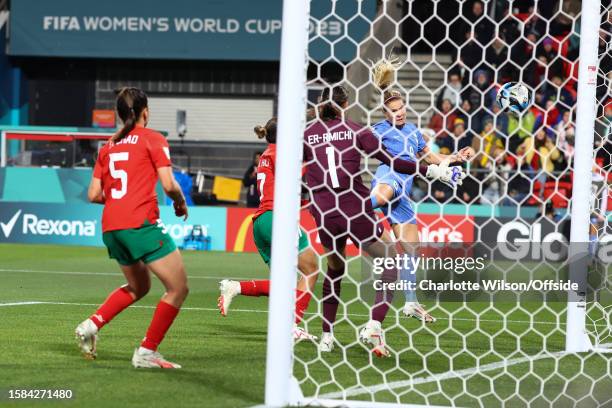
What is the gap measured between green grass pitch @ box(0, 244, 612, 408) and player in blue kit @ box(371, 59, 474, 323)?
1.48 ft

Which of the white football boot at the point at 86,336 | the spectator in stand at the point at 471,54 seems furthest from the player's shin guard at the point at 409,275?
the spectator in stand at the point at 471,54

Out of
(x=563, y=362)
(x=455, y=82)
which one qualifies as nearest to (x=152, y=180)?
(x=563, y=362)

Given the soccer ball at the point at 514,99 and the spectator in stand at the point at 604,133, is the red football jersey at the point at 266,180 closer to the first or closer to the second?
the soccer ball at the point at 514,99

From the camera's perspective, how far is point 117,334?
8234 millimetres

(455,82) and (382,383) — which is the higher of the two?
(455,82)

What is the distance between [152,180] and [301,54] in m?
1.59

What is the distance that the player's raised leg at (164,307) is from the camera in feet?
21.2

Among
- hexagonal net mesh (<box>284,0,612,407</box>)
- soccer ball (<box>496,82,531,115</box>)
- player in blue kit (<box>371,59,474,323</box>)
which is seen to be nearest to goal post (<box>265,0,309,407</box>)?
hexagonal net mesh (<box>284,0,612,407</box>)

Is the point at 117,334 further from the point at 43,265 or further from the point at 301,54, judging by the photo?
the point at 43,265

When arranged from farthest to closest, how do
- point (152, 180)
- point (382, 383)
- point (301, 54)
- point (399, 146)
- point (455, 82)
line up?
point (455, 82) < point (399, 146) < point (152, 180) < point (382, 383) < point (301, 54)

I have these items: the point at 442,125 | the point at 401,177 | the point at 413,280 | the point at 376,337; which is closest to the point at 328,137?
the point at 376,337

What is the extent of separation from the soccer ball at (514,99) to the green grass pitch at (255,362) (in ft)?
4.72

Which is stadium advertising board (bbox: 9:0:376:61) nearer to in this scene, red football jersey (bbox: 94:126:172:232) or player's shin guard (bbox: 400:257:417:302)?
player's shin guard (bbox: 400:257:417:302)

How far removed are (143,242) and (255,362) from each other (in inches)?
42.1
